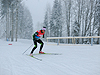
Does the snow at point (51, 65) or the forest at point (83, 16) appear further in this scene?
the forest at point (83, 16)

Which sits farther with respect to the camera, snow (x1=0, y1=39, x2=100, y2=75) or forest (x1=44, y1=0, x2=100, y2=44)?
forest (x1=44, y1=0, x2=100, y2=44)

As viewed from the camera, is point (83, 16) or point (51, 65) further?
point (83, 16)

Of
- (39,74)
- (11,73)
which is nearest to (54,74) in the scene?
(39,74)

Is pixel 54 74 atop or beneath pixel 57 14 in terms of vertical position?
beneath

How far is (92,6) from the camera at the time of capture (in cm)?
2397

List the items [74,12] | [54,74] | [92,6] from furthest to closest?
1. [74,12]
2. [92,6]
3. [54,74]

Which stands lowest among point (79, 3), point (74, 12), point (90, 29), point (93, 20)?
point (90, 29)

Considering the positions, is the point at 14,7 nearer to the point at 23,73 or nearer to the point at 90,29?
the point at 90,29

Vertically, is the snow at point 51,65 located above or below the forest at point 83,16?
below

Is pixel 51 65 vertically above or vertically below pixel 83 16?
below

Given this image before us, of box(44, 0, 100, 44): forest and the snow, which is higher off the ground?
box(44, 0, 100, 44): forest

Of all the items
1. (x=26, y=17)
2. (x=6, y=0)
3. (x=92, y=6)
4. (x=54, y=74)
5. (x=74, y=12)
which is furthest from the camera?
(x=26, y=17)

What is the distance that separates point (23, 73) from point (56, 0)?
35481 millimetres

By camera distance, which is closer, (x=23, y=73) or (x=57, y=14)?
(x=23, y=73)
